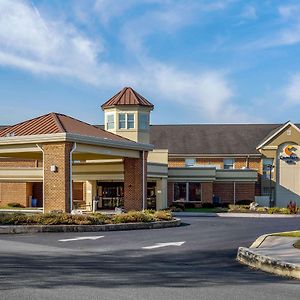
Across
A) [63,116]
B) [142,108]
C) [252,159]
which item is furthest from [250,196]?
[63,116]

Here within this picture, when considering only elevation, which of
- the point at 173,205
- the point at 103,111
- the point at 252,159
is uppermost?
the point at 103,111

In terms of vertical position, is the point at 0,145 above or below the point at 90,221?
above

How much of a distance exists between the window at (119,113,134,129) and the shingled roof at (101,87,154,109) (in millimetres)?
939

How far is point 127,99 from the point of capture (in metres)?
43.8

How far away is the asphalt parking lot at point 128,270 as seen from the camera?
9242 millimetres

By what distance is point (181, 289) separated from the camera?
9.66 metres

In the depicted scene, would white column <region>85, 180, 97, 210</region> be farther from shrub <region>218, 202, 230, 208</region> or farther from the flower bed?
shrub <region>218, 202, 230, 208</region>

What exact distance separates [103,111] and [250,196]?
50.1ft

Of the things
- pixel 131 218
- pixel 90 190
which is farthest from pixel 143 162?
pixel 90 190

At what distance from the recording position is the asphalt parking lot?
9.24 metres

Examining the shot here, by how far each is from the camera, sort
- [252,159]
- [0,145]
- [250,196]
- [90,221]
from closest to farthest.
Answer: [90,221]
[0,145]
[250,196]
[252,159]

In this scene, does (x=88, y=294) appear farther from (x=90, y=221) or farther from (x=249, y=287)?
(x=90, y=221)

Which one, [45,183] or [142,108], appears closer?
[45,183]

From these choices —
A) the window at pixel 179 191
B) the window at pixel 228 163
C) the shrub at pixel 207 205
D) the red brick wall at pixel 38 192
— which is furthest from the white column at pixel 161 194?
the red brick wall at pixel 38 192
